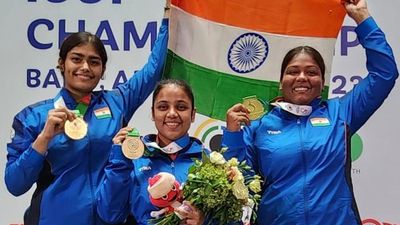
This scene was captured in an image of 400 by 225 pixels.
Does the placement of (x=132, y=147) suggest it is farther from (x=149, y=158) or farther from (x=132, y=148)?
(x=149, y=158)

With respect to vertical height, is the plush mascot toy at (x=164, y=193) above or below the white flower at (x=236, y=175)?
below

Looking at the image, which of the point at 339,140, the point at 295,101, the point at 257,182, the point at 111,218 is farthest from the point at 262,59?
the point at 111,218

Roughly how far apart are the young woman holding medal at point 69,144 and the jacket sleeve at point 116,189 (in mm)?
99

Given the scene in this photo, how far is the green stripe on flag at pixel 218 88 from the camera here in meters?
2.56

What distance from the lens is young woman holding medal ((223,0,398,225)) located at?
79.3 inches

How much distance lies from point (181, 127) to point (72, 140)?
408 millimetres

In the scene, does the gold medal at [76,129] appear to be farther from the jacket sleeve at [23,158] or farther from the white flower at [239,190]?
the white flower at [239,190]

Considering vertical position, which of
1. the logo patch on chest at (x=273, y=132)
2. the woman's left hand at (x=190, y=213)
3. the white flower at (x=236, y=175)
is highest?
the logo patch on chest at (x=273, y=132)

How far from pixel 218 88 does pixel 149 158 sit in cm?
69

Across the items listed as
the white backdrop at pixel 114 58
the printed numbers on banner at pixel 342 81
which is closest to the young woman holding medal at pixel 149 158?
the white backdrop at pixel 114 58

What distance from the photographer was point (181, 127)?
78.7 inches

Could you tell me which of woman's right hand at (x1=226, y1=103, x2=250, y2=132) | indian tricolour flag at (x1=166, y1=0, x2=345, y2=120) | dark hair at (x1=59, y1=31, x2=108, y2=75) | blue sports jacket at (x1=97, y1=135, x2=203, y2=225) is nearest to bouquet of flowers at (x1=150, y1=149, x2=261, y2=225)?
blue sports jacket at (x1=97, y1=135, x2=203, y2=225)

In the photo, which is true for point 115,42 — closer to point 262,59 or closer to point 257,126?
point 262,59

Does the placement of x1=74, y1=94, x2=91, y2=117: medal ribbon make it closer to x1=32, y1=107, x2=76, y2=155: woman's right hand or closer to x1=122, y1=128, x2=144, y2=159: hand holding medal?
x1=32, y1=107, x2=76, y2=155: woman's right hand
